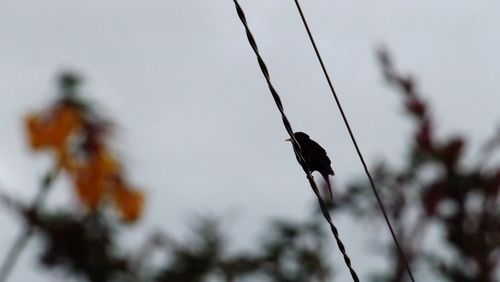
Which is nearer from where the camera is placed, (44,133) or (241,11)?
(241,11)

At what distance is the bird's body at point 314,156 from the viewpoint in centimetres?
329

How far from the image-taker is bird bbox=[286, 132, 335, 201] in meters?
3.29

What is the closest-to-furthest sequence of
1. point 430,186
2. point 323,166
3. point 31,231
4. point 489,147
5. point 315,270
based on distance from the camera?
point 323,166, point 31,231, point 489,147, point 430,186, point 315,270

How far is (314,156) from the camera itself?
3.30 meters

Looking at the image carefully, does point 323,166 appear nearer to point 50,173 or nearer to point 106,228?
point 50,173

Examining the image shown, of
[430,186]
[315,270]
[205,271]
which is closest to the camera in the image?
[430,186]

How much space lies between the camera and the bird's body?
10.8ft

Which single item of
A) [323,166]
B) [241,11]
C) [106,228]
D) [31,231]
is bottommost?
[323,166]

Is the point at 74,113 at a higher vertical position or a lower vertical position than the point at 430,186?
higher

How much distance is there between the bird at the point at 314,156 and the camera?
Result: 3.29 meters

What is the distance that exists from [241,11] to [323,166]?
1.63 feet

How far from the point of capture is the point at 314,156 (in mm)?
3303

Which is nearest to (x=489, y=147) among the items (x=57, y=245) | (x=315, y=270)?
(x=315, y=270)

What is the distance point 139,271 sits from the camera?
41.7 feet
